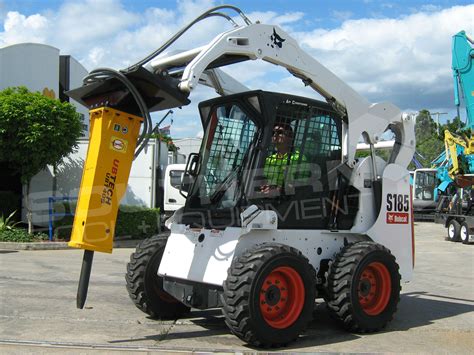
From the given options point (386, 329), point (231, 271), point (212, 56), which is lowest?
point (386, 329)

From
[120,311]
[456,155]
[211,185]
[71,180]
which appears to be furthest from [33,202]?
[456,155]

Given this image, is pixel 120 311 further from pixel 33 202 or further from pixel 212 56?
pixel 33 202

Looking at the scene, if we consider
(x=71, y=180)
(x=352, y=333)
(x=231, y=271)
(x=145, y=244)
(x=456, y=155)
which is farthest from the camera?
(x=456, y=155)

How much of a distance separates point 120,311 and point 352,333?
300cm

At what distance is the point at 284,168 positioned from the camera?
6.52 m

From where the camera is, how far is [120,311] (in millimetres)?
7273

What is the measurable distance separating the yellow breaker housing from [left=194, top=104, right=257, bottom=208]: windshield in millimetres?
1319

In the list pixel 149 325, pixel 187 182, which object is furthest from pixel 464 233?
pixel 149 325

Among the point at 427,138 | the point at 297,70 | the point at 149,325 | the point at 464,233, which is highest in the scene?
the point at 427,138

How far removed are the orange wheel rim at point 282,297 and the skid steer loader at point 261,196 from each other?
14 millimetres

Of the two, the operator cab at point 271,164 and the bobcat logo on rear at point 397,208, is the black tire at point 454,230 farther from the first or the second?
the operator cab at point 271,164

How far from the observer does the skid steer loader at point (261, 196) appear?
5500mm

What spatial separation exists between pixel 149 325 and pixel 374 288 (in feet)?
8.98

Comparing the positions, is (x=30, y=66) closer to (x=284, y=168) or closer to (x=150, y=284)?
(x=150, y=284)
